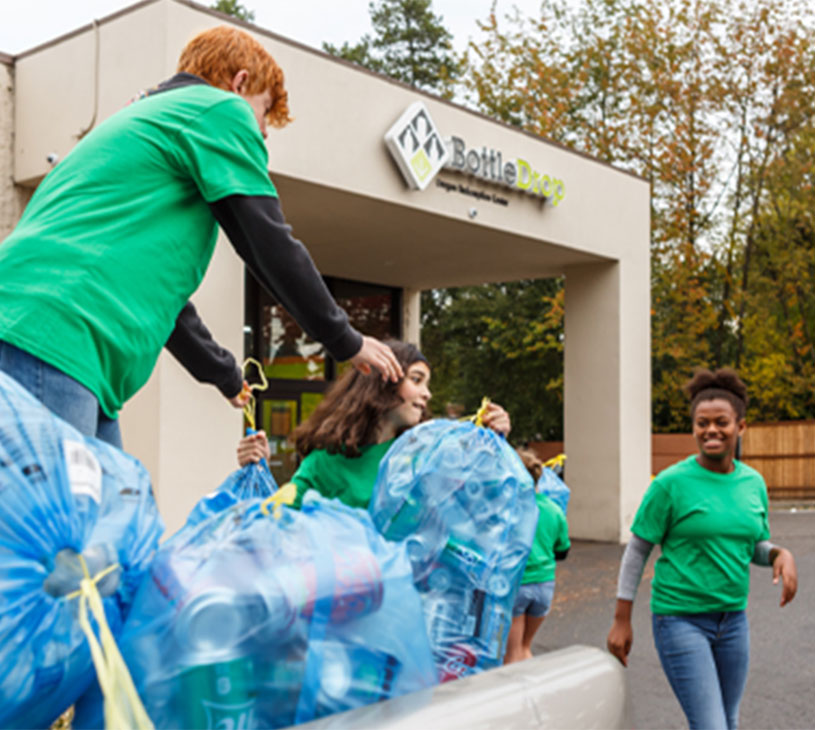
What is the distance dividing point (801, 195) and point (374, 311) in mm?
14310

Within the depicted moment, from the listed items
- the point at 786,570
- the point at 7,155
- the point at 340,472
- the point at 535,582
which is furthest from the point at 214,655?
the point at 7,155

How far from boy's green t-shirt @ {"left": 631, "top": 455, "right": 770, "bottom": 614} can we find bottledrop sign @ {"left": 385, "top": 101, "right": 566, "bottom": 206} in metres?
6.78

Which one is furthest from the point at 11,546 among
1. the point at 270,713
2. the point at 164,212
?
the point at 164,212

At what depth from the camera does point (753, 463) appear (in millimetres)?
23594

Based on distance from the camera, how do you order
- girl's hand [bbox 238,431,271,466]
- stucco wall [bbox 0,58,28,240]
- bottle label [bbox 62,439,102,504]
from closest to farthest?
bottle label [bbox 62,439,102,504] → girl's hand [bbox 238,431,271,466] → stucco wall [bbox 0,58,28,240]

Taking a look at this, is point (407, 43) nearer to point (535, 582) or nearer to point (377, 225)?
point (377, 225)

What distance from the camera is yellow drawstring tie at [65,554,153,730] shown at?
1161mm

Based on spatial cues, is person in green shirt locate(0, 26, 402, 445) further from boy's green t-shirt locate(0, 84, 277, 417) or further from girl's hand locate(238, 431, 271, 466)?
girl's hand locate(238, 431, 271, 466)

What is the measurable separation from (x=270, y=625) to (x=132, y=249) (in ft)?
2.65

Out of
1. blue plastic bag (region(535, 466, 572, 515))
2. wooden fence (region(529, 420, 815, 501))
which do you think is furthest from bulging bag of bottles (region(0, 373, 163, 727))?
wooden fence (region(529, 420, 815, 501))

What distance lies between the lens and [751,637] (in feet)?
24.5

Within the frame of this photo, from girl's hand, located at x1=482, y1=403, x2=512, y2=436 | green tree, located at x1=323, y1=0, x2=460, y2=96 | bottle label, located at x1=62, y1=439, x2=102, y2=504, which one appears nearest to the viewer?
bottle label, located at x1=62, y1=439, x2=102, y2=504

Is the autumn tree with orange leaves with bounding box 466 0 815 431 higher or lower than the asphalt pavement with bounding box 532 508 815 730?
higher

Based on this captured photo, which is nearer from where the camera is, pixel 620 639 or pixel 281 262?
pixel 281 262
